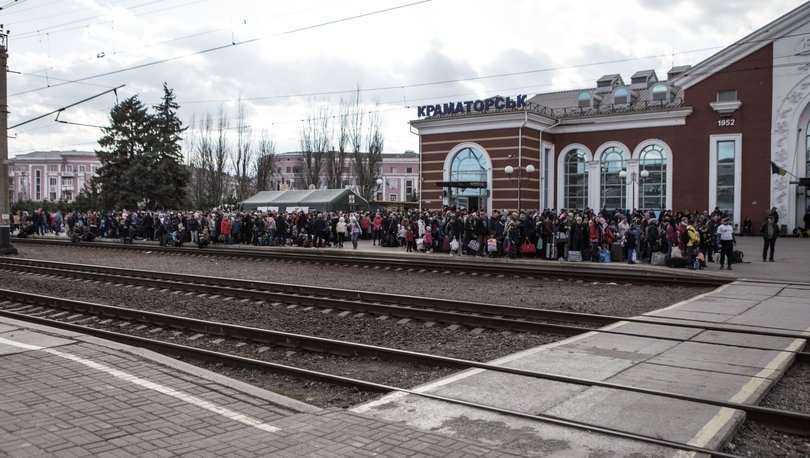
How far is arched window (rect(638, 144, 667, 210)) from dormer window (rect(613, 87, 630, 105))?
4070 mm

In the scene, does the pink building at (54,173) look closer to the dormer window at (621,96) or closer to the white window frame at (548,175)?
the white window frame at (548,175)

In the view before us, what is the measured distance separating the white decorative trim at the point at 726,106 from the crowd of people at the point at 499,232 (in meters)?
11.3

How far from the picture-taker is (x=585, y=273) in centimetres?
1894

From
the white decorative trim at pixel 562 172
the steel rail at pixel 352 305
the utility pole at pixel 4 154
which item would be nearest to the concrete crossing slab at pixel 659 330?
the steel rail at pixel 352 305

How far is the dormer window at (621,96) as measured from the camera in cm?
4178

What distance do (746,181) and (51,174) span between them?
119 metres

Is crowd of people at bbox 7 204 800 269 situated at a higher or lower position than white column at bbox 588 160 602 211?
lower

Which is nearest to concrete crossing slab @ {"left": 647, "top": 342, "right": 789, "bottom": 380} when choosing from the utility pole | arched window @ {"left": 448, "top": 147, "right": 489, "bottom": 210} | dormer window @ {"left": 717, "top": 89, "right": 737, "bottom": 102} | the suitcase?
the suitcase

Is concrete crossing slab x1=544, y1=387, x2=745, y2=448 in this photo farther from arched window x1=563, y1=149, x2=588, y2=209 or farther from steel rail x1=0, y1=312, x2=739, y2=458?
arched window x1=563, y1=149, x2=588, y2=209

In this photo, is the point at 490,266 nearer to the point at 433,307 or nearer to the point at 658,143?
the point at 433,307

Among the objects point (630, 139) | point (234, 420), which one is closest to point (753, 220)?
point (630, 139)

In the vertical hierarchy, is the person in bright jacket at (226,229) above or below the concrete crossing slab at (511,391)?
above

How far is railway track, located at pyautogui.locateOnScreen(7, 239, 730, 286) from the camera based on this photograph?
17.5m

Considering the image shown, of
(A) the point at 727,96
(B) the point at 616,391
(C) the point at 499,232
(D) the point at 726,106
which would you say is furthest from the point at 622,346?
(A) the point at 727,96
